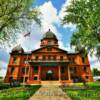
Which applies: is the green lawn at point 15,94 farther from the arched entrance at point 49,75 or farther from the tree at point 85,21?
the arched entrance at point 49,75

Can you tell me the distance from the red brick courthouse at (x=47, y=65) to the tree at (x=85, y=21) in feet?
75.5

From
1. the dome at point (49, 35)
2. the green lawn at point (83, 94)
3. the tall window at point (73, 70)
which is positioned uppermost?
the dome at point (49, 35)

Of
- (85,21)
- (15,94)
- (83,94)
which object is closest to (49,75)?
(85,21)

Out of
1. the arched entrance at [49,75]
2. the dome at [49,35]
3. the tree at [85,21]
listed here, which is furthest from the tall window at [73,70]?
the tree at [85,21]

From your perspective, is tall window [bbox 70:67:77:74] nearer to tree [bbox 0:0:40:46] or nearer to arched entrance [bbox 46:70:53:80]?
arched entrance [bbox 46:70:53:80]

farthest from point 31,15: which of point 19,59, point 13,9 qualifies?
point 19,59

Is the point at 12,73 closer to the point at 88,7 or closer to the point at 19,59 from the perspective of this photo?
the point at 19,59

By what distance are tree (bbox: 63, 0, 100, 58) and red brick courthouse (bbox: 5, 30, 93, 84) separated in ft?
75.5

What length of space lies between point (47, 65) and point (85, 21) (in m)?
27.0

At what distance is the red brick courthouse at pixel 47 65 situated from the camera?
175 ft

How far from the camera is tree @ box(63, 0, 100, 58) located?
84.0 ft

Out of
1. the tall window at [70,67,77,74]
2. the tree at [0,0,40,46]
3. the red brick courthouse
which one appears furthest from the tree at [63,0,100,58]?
the tall window at [70,67,77,74]

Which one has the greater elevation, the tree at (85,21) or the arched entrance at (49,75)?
the tree at (85,21)

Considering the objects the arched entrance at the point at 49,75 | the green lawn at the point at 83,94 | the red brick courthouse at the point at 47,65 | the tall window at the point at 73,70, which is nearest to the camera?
the green lawn at the point at 83,94
